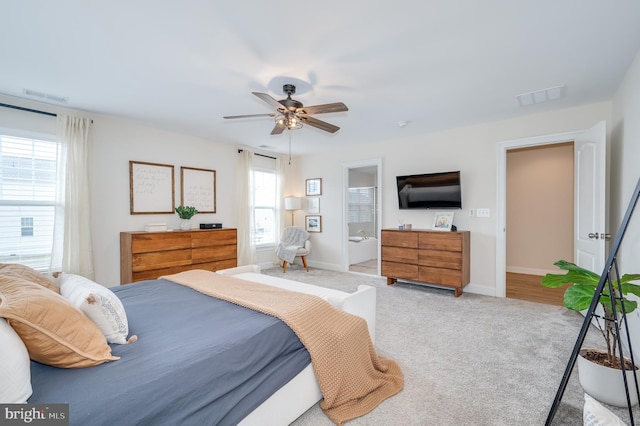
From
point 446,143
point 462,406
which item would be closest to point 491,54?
point 446,143

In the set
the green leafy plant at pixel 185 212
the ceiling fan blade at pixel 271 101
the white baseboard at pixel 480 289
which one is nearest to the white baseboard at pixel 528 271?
the white baseboard at pixel 480 289

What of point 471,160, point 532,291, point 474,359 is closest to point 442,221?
point 471,160

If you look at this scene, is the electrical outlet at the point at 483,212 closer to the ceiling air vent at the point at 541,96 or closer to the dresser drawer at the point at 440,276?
the dresser drawer at the point at 440,276

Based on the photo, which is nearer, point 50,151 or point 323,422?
point 323,422

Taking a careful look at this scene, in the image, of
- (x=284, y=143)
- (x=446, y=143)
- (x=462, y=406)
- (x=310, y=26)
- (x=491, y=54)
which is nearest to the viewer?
(x=462, y=406)

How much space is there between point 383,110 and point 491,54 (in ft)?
4.53

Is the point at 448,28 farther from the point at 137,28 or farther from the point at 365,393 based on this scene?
the point at 365,393

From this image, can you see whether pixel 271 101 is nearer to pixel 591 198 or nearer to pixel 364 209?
pixel 591 198

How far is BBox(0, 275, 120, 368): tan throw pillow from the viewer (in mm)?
1050

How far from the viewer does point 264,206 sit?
234 inches

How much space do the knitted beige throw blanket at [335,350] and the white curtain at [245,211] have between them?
3272mm

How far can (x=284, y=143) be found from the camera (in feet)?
17.2

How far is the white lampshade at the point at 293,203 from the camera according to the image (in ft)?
19.9

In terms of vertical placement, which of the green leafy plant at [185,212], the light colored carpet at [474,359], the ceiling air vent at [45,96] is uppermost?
the ceiling air vent at [45,96]
